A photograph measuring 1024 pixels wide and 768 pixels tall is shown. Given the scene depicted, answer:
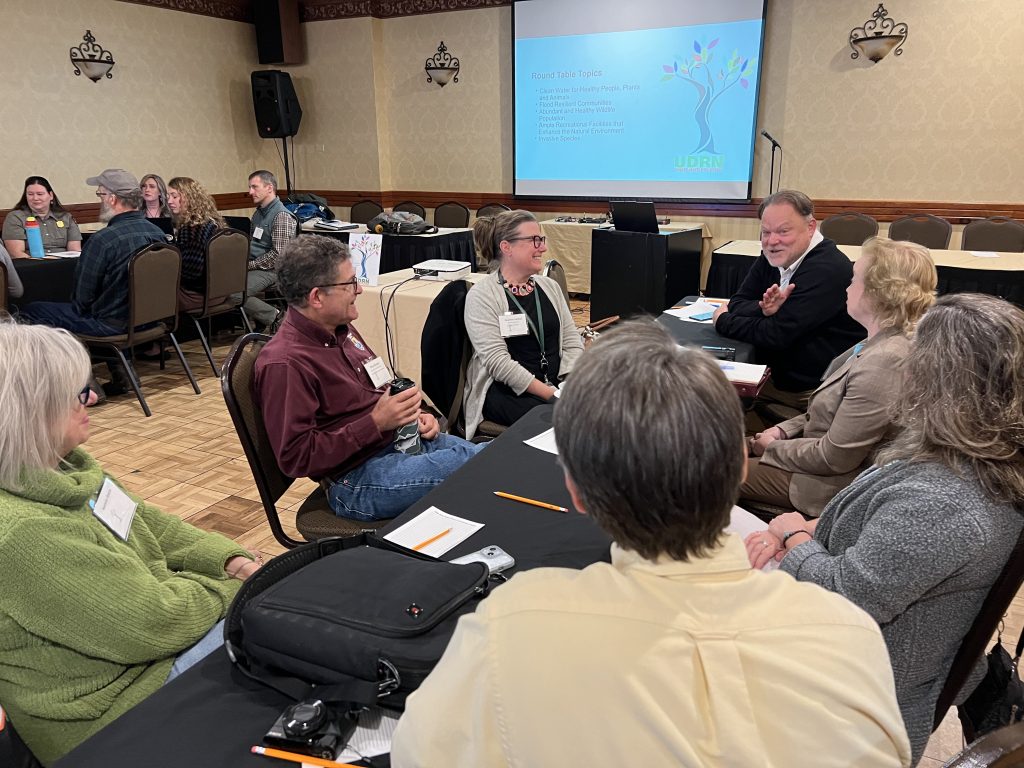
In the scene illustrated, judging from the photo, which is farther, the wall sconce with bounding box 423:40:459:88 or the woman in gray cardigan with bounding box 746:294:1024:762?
the wall sconce with bounding box 423:40:459:88

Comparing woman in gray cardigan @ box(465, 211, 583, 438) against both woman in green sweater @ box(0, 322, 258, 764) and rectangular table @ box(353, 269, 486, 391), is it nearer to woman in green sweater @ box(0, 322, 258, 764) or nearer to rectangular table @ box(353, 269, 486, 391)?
rectangular table @ box(353, 269, 486, 391)

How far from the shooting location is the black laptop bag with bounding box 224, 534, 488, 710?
0.92m

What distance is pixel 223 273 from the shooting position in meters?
4.75

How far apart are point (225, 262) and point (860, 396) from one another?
4.15 m

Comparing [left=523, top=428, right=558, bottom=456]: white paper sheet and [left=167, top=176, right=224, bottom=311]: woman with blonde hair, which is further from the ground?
[left=167, top=176, right=224, bottom=311]: woman with blonde hair

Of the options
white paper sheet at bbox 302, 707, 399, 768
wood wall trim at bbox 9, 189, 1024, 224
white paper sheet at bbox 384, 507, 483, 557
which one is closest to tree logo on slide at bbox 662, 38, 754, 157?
wood wall trim at bbox 9, 189, 1024, 224

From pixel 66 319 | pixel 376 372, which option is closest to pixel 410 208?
pixel 66 319

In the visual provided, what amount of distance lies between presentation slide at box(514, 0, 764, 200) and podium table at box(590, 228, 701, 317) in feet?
4.69

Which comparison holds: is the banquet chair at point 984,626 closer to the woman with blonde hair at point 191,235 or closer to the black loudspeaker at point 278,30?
the woman with blonde hair at point 191,235

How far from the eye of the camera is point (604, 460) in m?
0.68

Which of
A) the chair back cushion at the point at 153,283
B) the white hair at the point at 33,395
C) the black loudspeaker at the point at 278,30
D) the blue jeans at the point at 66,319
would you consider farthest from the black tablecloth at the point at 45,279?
the black loudspeaker at the point at 278,30

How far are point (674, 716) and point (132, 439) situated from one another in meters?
3.90

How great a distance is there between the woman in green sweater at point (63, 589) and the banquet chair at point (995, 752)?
1153 millimetres

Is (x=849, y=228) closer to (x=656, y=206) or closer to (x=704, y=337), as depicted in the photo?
(x=656, y=206)
